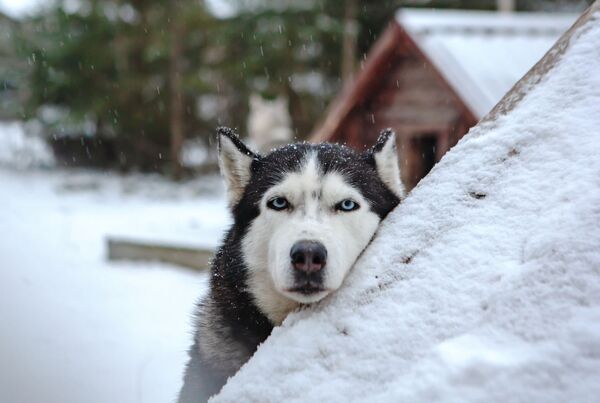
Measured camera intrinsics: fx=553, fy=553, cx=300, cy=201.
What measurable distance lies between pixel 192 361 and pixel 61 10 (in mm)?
17926

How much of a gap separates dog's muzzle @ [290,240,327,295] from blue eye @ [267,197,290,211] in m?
0.34

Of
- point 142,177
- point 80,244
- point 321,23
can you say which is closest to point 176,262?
point 80,244

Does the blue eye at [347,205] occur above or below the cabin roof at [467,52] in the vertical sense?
below

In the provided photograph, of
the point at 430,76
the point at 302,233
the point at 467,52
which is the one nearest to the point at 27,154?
the point at 430,76

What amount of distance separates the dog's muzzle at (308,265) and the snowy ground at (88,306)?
44.1 inches

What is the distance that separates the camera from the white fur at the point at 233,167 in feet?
8.73

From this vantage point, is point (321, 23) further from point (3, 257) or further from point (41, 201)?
point (3, 257)

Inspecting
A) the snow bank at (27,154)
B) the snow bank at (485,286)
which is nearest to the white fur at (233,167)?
the snow bank at (485,286)

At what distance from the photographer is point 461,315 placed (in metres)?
1.50

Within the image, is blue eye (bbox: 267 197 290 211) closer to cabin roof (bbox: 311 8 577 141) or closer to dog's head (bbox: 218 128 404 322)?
dog's head (bbox: 218 128 404 322)

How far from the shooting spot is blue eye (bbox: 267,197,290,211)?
7.63ft

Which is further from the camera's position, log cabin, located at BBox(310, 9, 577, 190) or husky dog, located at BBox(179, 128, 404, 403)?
log cabin, located at BBox(310, 9, 577, 190)

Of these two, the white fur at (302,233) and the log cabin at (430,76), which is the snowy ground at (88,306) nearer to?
the white fur at (302,233)

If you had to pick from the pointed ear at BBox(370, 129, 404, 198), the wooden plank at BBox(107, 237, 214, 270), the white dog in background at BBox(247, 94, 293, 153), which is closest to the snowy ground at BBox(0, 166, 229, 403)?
the wooden plank at BBox(107, 237, 214, 270)
